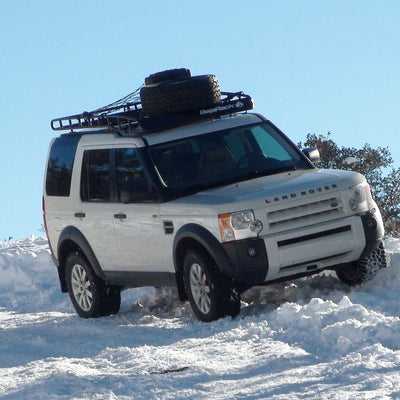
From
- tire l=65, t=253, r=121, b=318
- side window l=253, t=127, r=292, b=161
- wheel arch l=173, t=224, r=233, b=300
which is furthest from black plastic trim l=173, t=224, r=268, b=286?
tire l=65, t=253, r=121, b=318

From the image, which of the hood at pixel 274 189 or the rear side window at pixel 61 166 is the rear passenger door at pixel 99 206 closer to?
the rear side window at pixel 61 166

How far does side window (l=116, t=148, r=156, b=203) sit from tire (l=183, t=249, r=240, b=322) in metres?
0.82

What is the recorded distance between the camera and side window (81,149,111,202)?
11.3 m

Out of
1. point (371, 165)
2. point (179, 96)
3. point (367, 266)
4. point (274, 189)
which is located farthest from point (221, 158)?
point (371, 165)

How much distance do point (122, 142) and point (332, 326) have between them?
11.5ft

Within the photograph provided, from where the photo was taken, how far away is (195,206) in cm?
1005

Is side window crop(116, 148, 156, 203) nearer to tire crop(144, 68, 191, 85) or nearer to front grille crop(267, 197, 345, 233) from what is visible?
tire crop(144, 68, 191, 85)

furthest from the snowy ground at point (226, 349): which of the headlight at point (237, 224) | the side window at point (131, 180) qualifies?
the side window at point (131, 180)

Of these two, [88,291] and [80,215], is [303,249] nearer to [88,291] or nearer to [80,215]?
[80,215]

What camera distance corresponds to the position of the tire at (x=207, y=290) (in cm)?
989

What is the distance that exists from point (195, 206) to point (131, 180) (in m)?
1.06

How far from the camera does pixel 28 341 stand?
34.4 ft

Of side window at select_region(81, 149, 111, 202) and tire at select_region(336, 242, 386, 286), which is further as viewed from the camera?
side window at select_region(81, 149, 111, 202)

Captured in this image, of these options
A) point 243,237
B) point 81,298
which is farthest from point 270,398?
point 81,298
